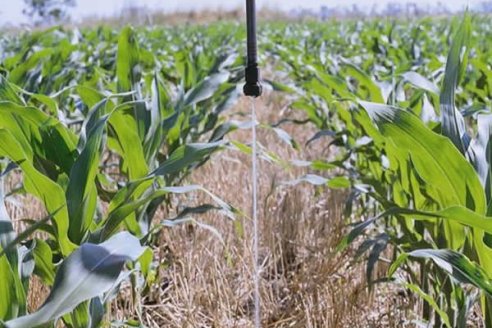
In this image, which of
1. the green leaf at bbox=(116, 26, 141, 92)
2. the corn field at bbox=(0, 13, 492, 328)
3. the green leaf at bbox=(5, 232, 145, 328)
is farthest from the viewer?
the green leaf at bbox=(116, 26, 141, 92)

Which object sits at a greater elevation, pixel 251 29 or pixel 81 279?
pixel 251 29

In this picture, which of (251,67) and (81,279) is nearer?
(81,279)

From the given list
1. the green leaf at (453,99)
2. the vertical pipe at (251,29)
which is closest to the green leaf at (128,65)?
the vertical pipe at (251,29)

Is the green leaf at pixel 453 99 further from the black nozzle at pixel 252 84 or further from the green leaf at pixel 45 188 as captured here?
the green leaf at pixel 45 188

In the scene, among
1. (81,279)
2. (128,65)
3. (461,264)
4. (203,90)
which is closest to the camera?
(81,279)

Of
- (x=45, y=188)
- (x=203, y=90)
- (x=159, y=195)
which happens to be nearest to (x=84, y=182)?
(x=45, y=188)

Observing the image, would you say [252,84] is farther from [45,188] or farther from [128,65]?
[128,65]

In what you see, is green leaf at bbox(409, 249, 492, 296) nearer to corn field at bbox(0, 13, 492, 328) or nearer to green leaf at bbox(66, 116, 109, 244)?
corn field at bbox(0, 13, 492, 328)

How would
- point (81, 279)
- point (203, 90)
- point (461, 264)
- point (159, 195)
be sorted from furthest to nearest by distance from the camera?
point (203, 90), point (159, 195), point (461, 264), point (81, 279)

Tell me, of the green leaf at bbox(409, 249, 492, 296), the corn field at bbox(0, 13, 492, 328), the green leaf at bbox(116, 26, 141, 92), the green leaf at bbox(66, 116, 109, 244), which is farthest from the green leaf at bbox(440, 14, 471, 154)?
the green leaf at bbox(116, 26, 141, 92)

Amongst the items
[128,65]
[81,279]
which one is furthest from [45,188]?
[128,65]

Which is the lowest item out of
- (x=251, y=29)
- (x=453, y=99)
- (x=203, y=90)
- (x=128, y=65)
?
(x=203, y=90)

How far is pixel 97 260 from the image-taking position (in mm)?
900

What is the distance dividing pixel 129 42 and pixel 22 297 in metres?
1.04
